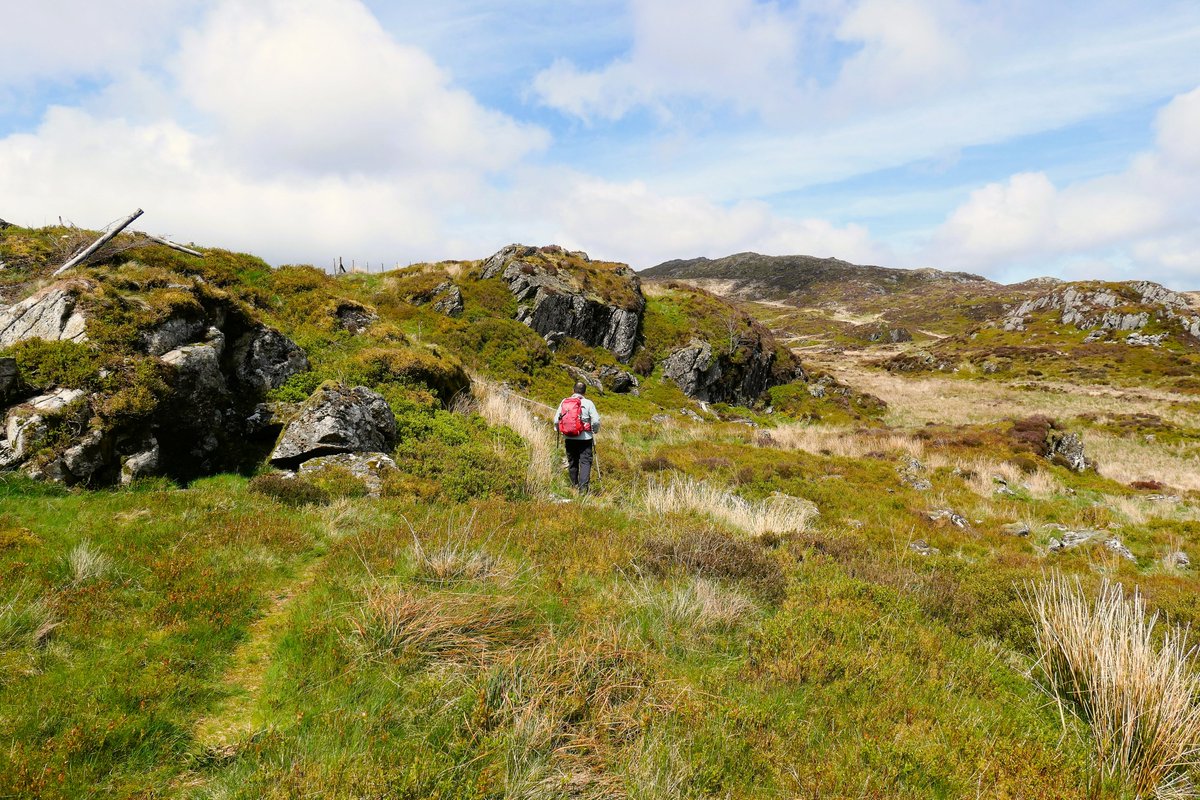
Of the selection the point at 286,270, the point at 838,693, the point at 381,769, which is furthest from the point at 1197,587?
the point at 286,270

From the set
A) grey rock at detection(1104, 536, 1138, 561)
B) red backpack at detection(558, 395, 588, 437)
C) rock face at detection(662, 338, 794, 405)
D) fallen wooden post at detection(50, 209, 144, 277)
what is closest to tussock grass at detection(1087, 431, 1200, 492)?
grey rock at detection(1104, 536, 1138, 561)

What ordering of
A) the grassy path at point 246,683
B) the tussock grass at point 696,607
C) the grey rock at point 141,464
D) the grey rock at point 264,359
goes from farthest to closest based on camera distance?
the grey rock at point 264,359 → the grey rock at point 141,464 → the tussock grass at point 696,607 → the grassy path at point 246,683

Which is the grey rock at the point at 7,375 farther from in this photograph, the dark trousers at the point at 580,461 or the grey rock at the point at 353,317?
the dark trousers at the point at 580,461

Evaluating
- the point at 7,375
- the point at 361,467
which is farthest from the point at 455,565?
the point at 7,375

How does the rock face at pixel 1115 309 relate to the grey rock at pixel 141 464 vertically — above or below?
above

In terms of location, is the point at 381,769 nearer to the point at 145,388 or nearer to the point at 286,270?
the point at 145,388

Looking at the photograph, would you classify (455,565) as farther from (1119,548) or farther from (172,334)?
(1119,548)

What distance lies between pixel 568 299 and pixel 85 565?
86.8 feet

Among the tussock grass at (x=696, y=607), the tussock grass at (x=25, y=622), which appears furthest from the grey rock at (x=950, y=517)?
the tussock grass at (x=25, y=622)

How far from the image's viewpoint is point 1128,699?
405 centimetres

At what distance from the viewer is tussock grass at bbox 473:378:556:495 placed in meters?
10.8

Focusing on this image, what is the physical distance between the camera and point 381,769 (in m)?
3.10

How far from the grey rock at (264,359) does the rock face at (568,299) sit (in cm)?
1786

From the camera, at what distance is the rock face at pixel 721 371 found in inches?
1298
